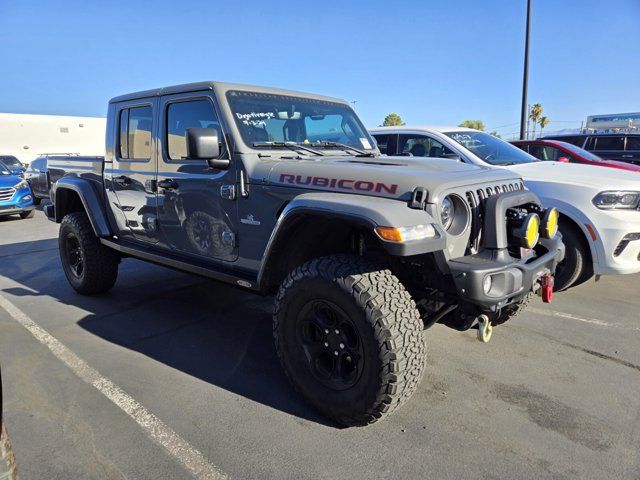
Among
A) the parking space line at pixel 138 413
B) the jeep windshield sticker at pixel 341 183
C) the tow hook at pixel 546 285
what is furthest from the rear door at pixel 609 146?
the parking space line at pixel 138 413

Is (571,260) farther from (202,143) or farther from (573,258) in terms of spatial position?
(202,143)

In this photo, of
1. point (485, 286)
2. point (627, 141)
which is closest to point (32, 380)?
point (485, 286)

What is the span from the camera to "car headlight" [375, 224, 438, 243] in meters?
2.19

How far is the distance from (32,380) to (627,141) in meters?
12.5

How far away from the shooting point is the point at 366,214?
2.30 meters

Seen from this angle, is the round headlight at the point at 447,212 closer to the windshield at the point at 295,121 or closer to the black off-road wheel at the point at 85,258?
the windshield at the point at 295,121

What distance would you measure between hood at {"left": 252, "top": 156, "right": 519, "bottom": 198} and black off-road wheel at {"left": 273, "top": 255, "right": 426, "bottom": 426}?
1.42 feet

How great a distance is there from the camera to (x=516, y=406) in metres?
2.79

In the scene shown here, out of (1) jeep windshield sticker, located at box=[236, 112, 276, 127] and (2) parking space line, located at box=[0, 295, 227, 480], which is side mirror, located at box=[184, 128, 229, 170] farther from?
Answer: (2) parking space line, located at box=[0, 295, 227, 480]

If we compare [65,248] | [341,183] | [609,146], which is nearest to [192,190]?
[341,183]

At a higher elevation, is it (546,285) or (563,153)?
(563,153)

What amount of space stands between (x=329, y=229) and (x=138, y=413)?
1.58 meters

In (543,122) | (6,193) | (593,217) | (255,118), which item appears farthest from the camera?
(543,122)

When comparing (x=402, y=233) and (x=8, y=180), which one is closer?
(x=402, y=233)
